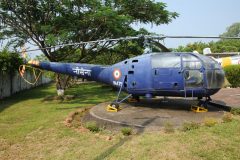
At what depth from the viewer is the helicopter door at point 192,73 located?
1185 centimetres

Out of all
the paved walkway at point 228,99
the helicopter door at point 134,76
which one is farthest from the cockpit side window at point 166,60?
the paved walkway at point 228,99

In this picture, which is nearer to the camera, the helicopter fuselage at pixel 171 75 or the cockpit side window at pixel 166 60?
the helicopter fuselage at pixel 171 75

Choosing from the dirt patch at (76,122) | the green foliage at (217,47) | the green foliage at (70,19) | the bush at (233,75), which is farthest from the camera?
the green foliage at (217,47)

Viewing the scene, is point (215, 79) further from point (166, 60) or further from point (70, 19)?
point (70, 19)

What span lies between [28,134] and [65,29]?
1088cm

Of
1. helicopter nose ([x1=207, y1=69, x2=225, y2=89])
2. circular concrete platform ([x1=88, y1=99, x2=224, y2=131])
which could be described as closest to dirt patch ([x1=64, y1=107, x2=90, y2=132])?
circular concrete platform ([x1=88, y1=99, x2=224, y2=131])

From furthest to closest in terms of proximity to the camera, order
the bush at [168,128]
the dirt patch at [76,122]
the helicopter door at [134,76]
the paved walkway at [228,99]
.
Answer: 1. the paved walkway at [228,99]
2. the helicopter door at [134,76]
3. the dirt patch at [76,122]
4. the bush at [168,128]

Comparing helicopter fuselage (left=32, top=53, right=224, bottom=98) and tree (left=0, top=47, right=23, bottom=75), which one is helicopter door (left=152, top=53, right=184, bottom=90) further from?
tree (left=0, top=47, right=23, bottom=75)

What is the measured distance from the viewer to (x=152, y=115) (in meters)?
11.5

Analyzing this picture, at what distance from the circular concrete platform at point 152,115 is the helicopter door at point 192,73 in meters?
1.17

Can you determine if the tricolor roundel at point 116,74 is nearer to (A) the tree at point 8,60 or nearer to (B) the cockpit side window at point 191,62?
(B) the cockpit side window at point 191,62

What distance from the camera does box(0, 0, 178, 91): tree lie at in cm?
1916

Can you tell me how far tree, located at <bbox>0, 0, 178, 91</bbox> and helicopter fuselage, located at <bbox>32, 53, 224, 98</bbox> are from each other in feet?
21.5

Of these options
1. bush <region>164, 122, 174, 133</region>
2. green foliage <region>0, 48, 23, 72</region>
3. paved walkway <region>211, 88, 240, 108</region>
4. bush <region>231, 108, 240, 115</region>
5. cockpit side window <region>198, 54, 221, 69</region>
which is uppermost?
green foliage <region>0, 48, 23, 72</region>
